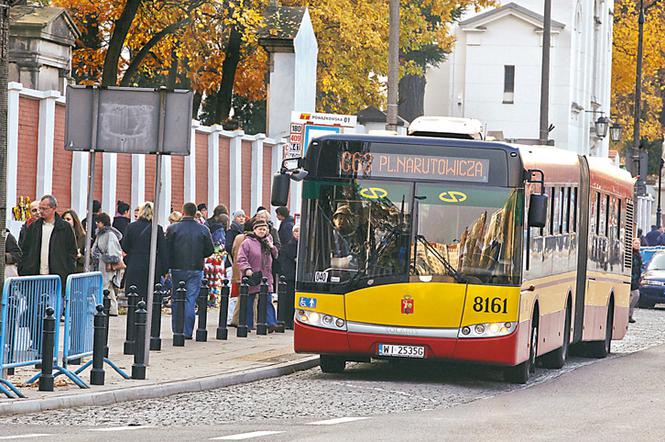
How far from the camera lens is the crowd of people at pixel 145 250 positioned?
20.6m

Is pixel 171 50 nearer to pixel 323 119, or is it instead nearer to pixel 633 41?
pixel 323 119

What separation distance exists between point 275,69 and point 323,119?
12404 mm

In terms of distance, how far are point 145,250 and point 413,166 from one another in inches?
231

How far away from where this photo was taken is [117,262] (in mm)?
26109

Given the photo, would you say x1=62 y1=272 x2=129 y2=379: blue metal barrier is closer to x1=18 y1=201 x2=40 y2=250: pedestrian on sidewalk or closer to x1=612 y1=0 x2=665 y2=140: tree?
x1=18 y1=201 x2=40 y2=250: pedestrian on sidewalk

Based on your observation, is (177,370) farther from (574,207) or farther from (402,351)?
(574,207)

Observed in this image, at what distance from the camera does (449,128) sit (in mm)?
21188

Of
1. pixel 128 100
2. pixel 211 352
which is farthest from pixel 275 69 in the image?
pixel 128 100

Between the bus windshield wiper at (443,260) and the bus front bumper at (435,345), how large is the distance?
0.65 metres

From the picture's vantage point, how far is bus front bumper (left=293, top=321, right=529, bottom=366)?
61.6ft

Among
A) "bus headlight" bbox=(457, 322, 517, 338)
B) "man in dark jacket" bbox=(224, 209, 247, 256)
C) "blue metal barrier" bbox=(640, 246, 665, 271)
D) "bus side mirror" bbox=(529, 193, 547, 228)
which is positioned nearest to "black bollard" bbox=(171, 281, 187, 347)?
"bus headlight" bbox=(457, 322, 517, 338)

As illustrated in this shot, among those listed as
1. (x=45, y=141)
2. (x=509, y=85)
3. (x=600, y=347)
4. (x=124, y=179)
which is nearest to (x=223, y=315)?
(x=45, y=141)

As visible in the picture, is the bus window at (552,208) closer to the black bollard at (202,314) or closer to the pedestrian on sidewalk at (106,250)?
the black bollard at (202,314)

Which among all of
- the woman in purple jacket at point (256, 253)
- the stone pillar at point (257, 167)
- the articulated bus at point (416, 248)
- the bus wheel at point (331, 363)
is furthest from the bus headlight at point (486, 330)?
the stone pillar at point (257, 167)
